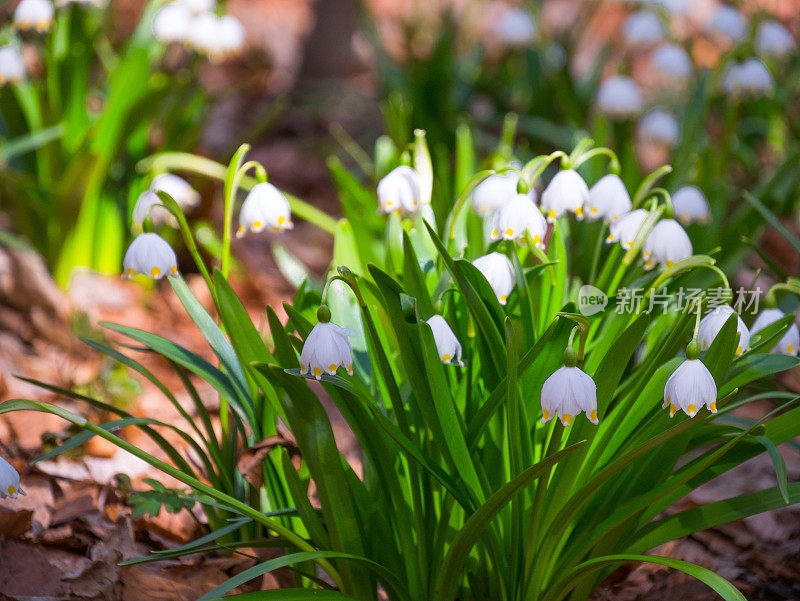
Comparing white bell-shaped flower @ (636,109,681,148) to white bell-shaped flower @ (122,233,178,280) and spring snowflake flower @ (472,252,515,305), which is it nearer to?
spring snowflake flower @ (472,252,515,305)

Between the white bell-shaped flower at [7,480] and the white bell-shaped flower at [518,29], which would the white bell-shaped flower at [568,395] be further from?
the white bell-shaped flower at [518,29]

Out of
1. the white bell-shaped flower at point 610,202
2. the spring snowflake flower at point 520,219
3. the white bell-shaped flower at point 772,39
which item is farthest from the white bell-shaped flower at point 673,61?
the spring snowflake flower at point 520,219

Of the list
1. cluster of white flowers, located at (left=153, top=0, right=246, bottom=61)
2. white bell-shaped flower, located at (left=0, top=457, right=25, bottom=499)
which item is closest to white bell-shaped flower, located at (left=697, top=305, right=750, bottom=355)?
white bell-shaped flower, located at (left=0, top=457, right=25, bottom=499)

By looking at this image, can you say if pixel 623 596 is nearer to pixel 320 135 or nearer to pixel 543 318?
pixel 543 318

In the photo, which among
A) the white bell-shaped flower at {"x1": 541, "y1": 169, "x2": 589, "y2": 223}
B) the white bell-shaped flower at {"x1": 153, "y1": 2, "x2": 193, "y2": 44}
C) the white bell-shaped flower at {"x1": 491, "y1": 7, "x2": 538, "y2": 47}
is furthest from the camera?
the white bell-shaped flower at {"x1": 491, "y1": 7, "x2": 538, "y2": 47}

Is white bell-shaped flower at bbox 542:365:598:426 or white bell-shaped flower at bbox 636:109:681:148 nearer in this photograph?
white bell-shaped flower at bbox 542:365:598:426

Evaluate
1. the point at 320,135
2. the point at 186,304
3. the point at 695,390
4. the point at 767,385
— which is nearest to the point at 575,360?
the point at 695,390
